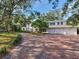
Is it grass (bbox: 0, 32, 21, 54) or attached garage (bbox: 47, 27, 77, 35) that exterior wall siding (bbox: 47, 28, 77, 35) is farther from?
grass (bbox: 0, 32, 21, 54)

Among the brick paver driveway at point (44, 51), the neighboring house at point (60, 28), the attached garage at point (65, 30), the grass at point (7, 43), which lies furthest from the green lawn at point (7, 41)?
the neighboring house at point (60, 28)

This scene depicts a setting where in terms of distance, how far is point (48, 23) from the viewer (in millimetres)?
62688

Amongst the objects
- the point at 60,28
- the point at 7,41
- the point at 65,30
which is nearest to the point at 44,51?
the point at 7,41

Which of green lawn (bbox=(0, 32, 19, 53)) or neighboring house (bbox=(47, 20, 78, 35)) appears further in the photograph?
neighboring house (bbox=(47, 20, 78, 35))

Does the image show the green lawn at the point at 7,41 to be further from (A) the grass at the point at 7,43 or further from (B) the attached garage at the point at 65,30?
(B) the attached garage at the point at 65,30

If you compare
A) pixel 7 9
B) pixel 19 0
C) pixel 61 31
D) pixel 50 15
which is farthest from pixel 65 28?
pixel 19 0

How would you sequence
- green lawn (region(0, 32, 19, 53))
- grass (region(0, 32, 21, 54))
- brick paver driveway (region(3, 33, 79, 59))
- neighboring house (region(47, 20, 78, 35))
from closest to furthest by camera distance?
brick paver driveway (region(3, 33, 79, 59))
grass (region(0, 32, 21, 54))
green lawn (region(0, 32, 19, 53))
neighboring house (region(47, 20, 78, 35))

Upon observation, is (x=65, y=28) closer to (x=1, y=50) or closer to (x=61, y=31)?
(x=61, y=31)

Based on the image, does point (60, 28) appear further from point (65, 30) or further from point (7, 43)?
point (7, 43)

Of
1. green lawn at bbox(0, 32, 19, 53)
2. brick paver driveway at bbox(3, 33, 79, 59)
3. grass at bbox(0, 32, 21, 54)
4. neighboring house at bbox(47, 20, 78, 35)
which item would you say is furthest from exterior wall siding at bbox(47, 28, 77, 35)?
brick paver driveway at bbox(3, 33, 79, 59)

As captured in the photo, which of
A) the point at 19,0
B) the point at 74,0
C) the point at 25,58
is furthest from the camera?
the point at 25,58

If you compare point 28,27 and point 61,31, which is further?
point 28,27

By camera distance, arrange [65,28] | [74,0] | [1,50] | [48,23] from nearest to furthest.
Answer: [74,0] < [1,50] < [65,28] < [48,23]

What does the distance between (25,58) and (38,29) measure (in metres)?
45.0
